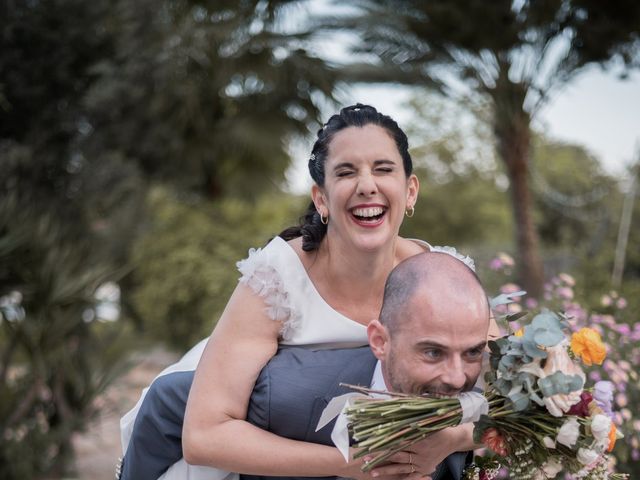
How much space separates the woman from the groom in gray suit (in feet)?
0.25

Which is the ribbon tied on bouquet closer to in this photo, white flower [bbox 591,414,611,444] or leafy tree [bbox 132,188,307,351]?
white flower [bbox 591,414,611,444]

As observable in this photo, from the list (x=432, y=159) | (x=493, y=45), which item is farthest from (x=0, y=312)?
(x=432, y=159)

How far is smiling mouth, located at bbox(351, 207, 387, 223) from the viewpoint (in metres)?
2.75

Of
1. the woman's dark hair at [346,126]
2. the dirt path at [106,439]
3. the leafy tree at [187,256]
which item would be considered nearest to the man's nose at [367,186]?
the woman's dark hair at [346,126]

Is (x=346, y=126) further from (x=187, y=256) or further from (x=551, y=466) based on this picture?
(x=187, y=256)

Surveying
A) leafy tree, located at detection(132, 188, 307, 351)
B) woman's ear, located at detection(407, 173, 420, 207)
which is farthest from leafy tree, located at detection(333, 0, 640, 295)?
woman's ear, located at detection(407, 173, 420, 207)

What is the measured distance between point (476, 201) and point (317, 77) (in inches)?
504

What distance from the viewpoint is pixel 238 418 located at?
267 cm

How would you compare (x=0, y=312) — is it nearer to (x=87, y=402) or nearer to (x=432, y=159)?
(x=87, y=402)

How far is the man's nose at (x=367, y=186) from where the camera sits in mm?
2719

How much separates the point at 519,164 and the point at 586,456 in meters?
9.13

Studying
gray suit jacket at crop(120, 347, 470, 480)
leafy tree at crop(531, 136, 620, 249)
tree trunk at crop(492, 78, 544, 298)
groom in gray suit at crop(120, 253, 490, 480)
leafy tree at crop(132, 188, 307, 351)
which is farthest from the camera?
leafy tree at crop(531, 136, 620, 249)

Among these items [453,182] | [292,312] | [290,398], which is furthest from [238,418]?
[453,182]

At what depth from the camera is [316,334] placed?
9.41 ft
